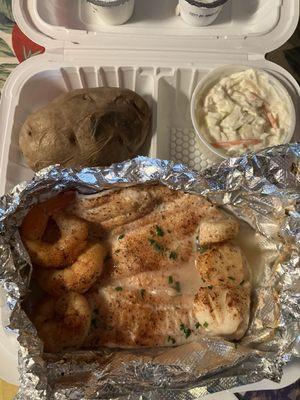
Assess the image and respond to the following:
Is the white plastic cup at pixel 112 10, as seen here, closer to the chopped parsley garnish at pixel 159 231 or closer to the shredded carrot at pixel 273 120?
the shredded carrot at pixel 273 120

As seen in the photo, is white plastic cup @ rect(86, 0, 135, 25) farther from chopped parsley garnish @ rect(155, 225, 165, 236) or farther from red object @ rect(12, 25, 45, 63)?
chopped parsley garnish @ rect(155, 225, 165, 236)

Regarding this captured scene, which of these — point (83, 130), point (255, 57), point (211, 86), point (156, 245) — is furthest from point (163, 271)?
point (255, 57)

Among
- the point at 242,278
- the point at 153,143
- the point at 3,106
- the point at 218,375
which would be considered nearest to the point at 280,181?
the point at 242,278

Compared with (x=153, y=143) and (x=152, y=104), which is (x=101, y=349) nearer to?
(x=153, y=143)

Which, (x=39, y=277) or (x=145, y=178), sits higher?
(x=145, y=178)

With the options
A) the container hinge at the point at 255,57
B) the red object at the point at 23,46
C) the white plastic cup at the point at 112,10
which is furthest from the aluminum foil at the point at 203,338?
the red object at the point at 23,46

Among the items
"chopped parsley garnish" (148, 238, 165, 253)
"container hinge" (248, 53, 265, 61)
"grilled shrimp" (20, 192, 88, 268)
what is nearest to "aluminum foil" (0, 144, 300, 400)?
"grilled shrimp" (20, 192, 88, 268)
